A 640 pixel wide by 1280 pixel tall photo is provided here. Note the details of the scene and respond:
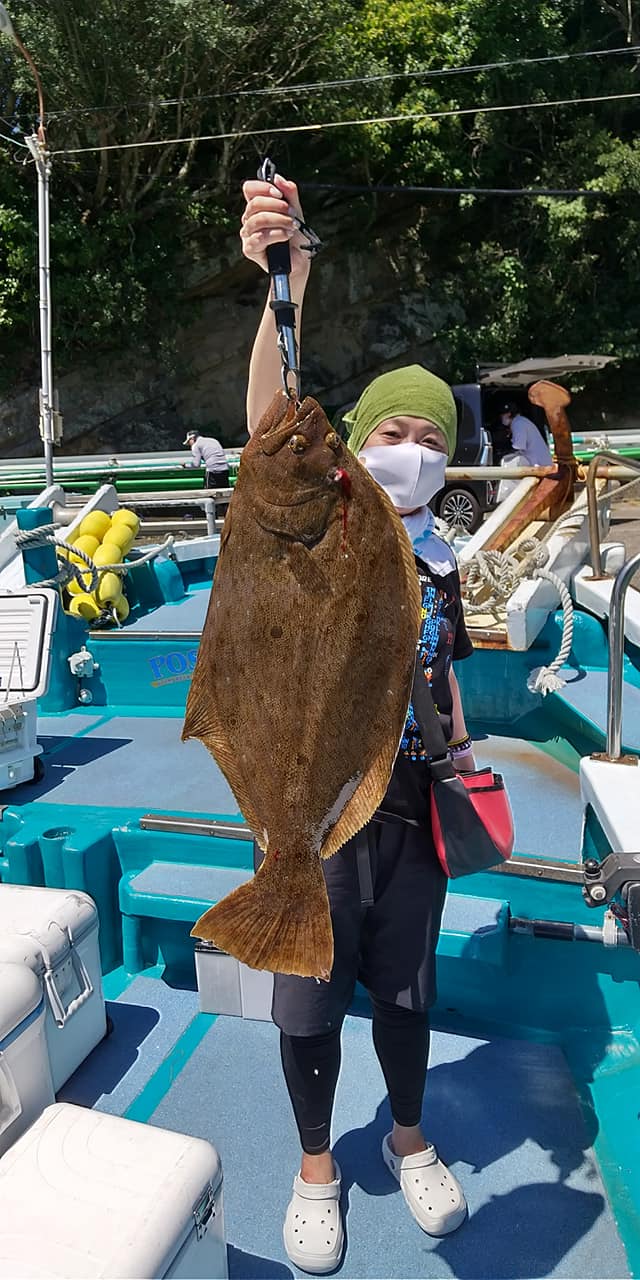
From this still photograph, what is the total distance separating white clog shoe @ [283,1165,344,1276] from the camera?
73.0 inches

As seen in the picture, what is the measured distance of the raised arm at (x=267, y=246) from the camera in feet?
5.05

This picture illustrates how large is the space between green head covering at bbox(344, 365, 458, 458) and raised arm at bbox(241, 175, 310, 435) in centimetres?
20

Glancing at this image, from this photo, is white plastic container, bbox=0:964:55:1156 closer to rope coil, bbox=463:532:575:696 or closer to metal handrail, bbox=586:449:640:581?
metal handrail, bbox=586:449:640:581

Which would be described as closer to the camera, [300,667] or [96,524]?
[300,667]

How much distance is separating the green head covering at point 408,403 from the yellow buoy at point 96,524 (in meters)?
5.02

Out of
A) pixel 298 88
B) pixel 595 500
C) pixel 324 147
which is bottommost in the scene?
pixel 595 500

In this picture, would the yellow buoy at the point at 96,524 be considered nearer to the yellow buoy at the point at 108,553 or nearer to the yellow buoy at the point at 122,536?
the yellow buoy at the point at 122,536

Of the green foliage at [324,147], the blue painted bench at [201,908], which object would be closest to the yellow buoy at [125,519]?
the blue painted bench at [201,908]

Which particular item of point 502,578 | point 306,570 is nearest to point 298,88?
point 502,578

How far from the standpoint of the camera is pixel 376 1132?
2.24m

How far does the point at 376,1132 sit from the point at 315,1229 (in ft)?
1.33

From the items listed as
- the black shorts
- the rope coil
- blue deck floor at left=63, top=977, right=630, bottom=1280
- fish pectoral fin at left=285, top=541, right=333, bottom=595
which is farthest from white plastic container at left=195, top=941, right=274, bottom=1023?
the rope coil

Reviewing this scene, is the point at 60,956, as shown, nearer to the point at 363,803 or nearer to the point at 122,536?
the point at 363,803

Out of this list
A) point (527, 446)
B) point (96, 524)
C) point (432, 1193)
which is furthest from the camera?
point (527, 446)
